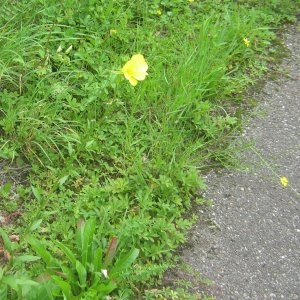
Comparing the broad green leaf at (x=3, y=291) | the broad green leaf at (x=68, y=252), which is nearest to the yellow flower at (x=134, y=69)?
the broad green leaf at (x=68, y=252)

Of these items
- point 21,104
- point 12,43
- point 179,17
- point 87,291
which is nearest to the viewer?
point 87,291

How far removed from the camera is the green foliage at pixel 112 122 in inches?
88.1

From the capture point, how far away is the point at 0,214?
2340 mm

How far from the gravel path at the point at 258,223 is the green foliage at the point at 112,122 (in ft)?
0.40

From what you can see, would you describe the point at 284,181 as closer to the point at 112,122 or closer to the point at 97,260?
the point at 112,122

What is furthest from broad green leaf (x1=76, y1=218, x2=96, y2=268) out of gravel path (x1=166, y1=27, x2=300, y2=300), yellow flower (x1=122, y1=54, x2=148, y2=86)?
yellow flower (x1=122, y1=54, x2=148, y2=86)

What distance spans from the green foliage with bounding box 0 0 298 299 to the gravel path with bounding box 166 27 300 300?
0.40 ft

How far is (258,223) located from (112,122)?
34.9 inches

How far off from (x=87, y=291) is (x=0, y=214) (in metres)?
0.56

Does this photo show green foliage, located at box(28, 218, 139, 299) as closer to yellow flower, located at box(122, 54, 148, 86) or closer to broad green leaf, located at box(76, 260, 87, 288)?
broad green leaf, located at box(76, 260, 87, 288)

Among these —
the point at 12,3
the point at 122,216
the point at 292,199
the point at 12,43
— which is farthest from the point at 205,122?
the point at 12,3

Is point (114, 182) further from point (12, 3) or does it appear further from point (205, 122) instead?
point (12, 3)

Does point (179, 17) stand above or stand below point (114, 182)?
above

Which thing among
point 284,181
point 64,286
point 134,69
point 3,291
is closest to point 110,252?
point 64,286
